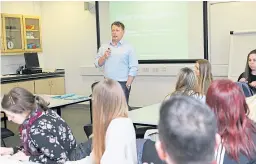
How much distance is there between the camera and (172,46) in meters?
6.33

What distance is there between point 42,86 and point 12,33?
3.81 ft

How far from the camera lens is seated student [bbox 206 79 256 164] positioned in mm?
1534

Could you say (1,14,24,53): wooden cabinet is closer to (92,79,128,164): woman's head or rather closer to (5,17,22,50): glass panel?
(5,17,22,50): glass panel

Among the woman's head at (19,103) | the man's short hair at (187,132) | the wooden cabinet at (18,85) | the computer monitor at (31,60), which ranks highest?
the computer monitor at (31,60)

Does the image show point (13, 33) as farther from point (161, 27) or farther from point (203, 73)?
point (203, 73)

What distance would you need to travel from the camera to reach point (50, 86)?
6969mm

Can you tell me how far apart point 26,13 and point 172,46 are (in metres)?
3.10

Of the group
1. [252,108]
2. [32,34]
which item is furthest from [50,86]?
[252,108]

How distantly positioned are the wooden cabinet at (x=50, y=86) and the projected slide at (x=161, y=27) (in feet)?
4.86

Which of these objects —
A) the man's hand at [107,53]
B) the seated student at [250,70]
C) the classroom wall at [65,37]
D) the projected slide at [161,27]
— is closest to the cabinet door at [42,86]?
the classroom wall at [65,37]

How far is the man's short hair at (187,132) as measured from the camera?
31.7 inches

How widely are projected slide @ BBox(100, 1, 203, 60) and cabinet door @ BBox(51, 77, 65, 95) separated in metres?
1.45

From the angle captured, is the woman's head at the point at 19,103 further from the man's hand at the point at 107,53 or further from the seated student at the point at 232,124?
the man's hand at the point at 107,53

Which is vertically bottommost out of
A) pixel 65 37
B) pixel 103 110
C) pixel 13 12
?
pixel 103 110
